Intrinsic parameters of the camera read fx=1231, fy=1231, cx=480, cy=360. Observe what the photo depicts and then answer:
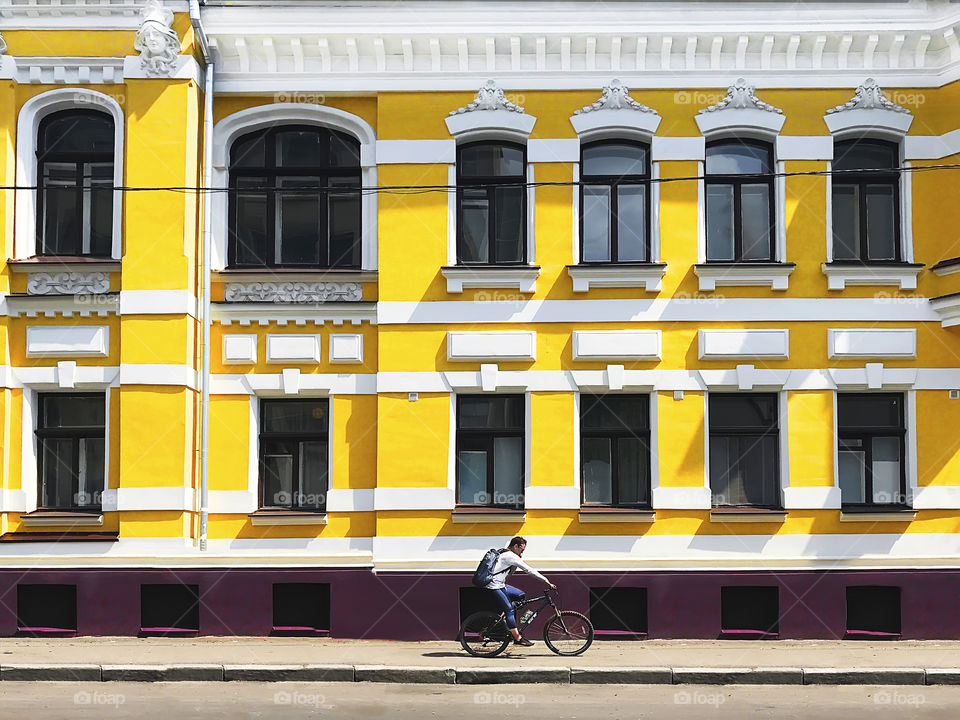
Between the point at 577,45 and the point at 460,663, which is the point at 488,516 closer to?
the point at 460,663

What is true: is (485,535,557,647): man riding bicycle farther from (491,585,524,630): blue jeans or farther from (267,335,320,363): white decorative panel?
(267,335,320,363): white decorative panel

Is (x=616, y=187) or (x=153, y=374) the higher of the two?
(x=616, y=187)

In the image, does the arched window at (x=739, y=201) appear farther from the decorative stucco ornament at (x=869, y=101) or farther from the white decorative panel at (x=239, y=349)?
the white decorative panel at (x=239, y=349)

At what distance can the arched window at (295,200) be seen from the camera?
56.8 feet

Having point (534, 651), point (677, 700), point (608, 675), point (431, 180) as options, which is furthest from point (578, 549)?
point (431, 180)

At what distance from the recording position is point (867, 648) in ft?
51.5

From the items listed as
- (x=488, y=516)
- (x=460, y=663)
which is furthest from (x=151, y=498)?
(x=460, y=663)

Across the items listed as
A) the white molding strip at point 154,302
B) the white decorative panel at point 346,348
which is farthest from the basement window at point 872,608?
the white molding strip at point 154,302

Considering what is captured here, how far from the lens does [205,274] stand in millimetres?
16750

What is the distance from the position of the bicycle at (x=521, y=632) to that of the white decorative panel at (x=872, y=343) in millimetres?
5140

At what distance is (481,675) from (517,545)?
1912 mm

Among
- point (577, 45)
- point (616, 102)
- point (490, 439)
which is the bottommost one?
point (490, 439)

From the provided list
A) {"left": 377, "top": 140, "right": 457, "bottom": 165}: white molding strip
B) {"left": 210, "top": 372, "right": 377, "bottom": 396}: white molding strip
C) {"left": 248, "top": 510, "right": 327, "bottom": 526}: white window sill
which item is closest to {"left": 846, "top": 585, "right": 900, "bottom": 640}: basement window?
{"left": 210, "top": 372, "right": 377, "bottom": 396}: white molding strip

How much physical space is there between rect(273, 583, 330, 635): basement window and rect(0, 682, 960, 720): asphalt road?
9.15ft
